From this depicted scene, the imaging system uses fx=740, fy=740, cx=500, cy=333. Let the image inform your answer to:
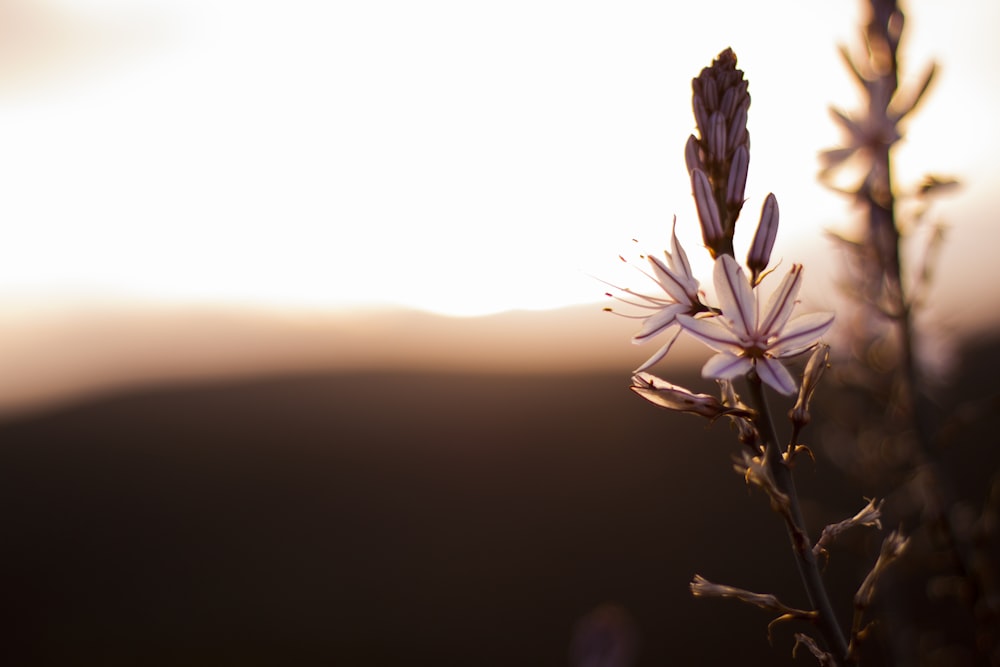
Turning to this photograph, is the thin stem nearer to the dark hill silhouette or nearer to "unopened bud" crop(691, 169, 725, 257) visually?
"unopened bud" crop(691, 169, 725, 257)

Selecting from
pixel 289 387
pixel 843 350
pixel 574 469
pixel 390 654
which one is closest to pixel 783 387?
pixel 843 350

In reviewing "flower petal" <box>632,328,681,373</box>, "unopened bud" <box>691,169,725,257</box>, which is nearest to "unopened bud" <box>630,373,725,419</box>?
"flower petal" <box>632,328,681,373</box>

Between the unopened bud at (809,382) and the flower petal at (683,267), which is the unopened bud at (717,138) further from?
the unopened bud at (809,382)

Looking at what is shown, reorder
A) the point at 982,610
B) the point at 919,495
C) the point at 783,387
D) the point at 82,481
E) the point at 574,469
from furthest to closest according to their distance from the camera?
the point at 82,481
the point at 574,469
the point at 919,495
the point at 982,610
the point at 783,387

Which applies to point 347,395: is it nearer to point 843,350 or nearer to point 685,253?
point 843,350

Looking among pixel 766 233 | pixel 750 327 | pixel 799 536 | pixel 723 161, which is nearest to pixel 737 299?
pixel 750 327
